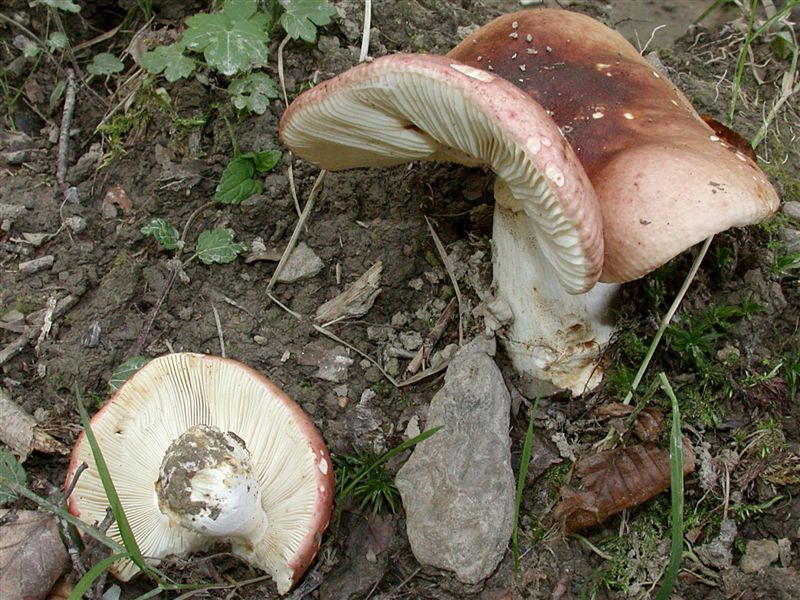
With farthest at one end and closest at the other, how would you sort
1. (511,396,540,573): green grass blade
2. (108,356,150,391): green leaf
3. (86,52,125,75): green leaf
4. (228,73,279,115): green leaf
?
(86,52,125,75): green leaf, (228,73,279,115): green leaf, (108,356,150,391): green leaf, (511,396,540,573): green grass blade

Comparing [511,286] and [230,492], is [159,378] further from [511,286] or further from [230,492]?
[511,286]

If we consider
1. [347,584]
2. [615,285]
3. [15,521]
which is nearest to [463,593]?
[347,584]

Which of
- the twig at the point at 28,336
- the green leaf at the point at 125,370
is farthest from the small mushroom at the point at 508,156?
the twig at the point at 28,336

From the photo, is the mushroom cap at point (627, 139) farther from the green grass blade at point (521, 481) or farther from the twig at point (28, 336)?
the twig at point (28, 336)

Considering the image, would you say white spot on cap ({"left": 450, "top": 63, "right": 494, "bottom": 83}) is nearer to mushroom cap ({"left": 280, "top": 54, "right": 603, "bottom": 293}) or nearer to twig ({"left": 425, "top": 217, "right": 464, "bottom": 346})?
mushroom cap ({"left": 280, "top": 54, "right": 603, "bottom": 293})

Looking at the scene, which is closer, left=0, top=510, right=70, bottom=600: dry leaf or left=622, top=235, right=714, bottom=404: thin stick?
left=0, top=510, right=70, bottom=600: dry leaf

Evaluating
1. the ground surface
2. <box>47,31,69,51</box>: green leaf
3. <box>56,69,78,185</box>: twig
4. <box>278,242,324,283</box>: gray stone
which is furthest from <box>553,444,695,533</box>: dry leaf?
<box>47,31,69,51</box>: green leaf

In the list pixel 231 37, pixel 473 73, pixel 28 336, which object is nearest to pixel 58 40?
pixel 231 37

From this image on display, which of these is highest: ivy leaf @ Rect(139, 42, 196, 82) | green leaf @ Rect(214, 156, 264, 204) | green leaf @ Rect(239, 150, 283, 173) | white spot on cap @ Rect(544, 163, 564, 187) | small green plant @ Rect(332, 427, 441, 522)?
white spot on cap @ Rect(544, 163, 564, 187)
